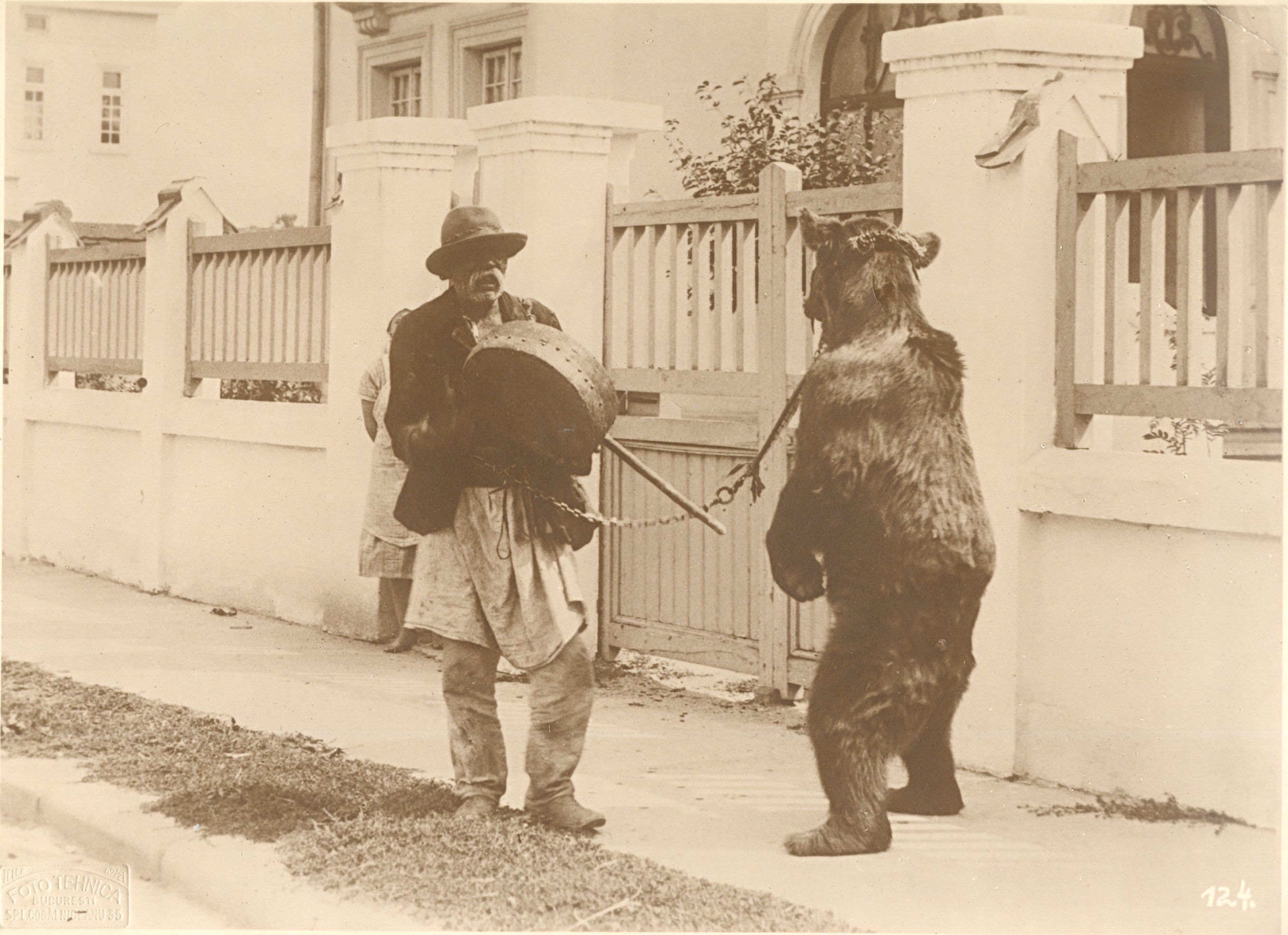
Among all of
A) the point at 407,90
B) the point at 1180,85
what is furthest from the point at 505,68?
the point at 1180,85

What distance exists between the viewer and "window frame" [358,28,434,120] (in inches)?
615

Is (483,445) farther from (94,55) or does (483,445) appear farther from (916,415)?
(94,55)

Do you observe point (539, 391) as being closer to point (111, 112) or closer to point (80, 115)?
point (80, 115)

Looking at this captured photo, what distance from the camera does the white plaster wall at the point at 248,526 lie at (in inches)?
372

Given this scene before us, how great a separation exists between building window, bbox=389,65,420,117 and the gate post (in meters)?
9.32

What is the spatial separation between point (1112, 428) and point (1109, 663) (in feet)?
4.74

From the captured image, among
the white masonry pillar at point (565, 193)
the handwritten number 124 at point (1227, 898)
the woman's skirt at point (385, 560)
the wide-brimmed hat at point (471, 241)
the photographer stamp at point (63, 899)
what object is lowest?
the photographer stamp at point (63, 899)

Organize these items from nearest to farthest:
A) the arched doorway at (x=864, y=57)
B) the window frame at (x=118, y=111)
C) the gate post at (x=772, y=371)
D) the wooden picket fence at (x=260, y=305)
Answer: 1. the gate post at (x=772, y=371)
2. the wooden picket fence at (x=260, y=305)
3. the arched doorway at (x=864, y=57)
4. the window frame at (x=118, y=111)

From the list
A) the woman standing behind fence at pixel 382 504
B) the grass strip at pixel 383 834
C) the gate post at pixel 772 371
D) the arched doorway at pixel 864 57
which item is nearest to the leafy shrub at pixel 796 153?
the arched doorway at pixel 864 57

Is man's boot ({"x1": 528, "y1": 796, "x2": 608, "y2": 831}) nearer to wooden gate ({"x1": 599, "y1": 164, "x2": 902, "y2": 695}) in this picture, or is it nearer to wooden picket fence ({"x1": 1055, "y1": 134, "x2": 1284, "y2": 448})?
wooden gate ({"x1": 599, "y1": 164, "x2": 902, "y2": 695})

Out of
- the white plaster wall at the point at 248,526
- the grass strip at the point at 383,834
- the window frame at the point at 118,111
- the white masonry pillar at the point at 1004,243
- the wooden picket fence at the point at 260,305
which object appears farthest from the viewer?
→ the window frame at the point at 118,111

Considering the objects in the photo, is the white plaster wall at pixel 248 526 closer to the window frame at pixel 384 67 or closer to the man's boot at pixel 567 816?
the man's boot at pixel 567 816

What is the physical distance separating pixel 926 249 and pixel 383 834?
249cm

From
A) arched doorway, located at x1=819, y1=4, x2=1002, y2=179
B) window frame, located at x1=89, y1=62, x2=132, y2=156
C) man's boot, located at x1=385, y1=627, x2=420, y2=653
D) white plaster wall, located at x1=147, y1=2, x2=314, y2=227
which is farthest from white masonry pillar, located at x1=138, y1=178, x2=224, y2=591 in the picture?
arched doorway, located at x1=819, y1=4, x2=1002, y2=179
